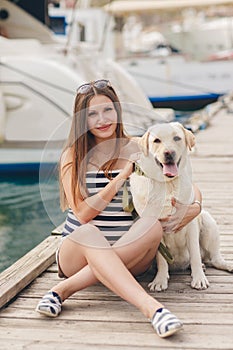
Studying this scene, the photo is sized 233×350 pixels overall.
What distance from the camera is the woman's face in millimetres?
3279

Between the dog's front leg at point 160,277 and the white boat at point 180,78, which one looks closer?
the dog's front leg at point 160,277

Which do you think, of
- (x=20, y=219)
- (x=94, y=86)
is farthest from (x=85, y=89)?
(x=20, y=219)

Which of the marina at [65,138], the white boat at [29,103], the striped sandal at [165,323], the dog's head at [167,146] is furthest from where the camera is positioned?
the white boat at [29,103]

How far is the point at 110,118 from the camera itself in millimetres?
3305

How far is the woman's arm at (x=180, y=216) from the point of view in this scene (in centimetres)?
328

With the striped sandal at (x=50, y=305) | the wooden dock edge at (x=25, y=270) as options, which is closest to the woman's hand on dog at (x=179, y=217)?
the striped sandal at (x=50, y=305)

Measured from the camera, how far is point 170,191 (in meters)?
3.27

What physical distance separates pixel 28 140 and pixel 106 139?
6198mm

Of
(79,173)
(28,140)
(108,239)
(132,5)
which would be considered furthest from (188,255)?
(132,5)

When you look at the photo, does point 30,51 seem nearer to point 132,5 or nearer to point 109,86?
point 109,86

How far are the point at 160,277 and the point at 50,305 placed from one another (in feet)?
2.00

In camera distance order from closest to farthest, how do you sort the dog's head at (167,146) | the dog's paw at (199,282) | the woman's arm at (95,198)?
the dog's head at (167,146)
the woman's arm at (95,198)
the dog's paw at (199,282)

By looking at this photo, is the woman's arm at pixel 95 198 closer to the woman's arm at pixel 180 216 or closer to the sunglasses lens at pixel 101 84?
the woman's arm at pixel 180 216

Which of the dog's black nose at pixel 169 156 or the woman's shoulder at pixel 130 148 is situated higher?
the dog's black nose at pixel 169 156
